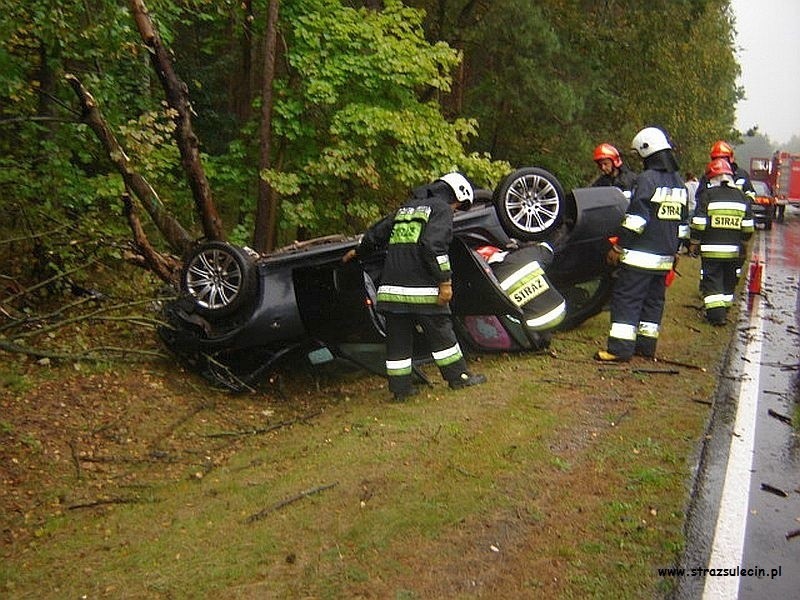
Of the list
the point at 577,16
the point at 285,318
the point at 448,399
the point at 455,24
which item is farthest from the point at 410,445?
→ the point at 577,16

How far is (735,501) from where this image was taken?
12.4 ft

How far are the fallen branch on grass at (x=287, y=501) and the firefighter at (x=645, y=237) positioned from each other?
10.6 ft

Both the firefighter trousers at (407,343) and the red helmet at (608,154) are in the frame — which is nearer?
the firefighter trousers at (407,343)

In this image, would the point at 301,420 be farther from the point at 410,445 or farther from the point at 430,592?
the point at 430,592

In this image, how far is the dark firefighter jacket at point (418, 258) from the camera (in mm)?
5387

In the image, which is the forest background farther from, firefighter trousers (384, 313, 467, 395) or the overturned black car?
firefighter trousers (384, 313, 467, 395)

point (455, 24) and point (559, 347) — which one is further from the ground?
point (455, 24)

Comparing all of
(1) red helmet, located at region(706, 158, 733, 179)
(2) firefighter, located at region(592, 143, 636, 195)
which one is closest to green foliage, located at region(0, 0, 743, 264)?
(2) firefighter, located at region(592, 143, 636, 195)

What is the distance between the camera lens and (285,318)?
580 centimetres

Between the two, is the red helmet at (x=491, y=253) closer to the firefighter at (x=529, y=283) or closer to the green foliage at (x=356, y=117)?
the firefighter at (x=529, y=283)

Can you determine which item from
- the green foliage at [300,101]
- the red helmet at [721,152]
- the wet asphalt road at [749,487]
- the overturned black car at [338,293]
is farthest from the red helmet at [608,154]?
the wet asphalt road at [749,487]

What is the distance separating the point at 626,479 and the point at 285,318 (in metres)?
2.90

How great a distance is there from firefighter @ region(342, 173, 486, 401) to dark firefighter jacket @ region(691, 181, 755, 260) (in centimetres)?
391

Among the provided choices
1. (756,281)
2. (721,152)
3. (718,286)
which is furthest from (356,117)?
(756,281)
